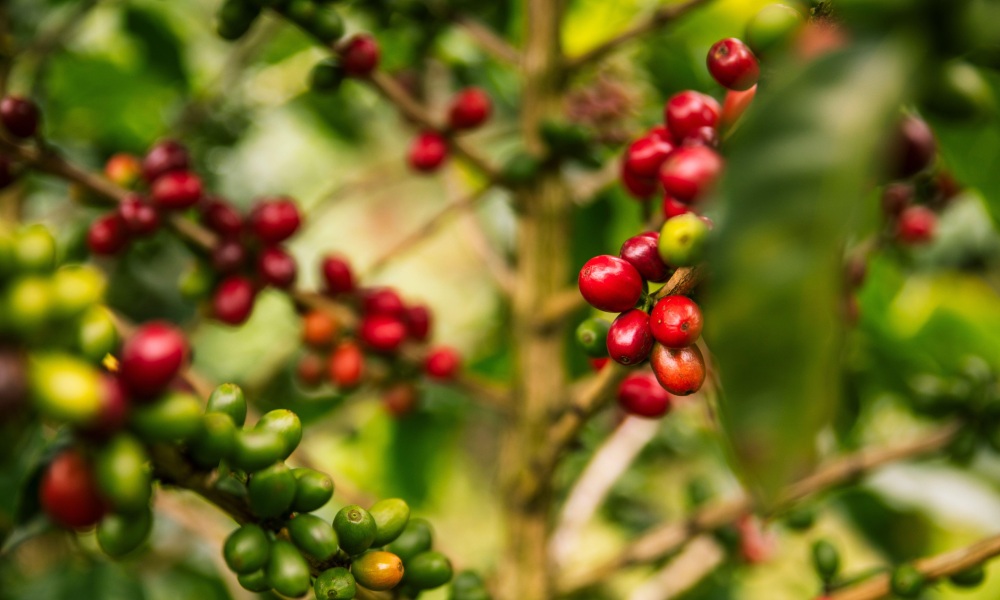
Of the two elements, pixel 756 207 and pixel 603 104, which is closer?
pixel 756 207

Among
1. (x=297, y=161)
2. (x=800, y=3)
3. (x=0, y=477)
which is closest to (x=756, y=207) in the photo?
(x=800, y=3)

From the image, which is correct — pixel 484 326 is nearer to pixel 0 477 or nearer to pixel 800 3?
pixel 0 477

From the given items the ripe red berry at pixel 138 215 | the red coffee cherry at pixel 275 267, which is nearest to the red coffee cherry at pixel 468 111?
the red coffee cherry at pixel 275 267

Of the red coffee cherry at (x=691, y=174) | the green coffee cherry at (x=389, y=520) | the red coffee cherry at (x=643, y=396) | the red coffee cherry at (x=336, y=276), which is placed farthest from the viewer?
the red coffee cherry at (x=336, y=276)

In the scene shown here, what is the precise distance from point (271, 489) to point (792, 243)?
0.38 metres

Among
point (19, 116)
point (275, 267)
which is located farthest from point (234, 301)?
point (19, 116)

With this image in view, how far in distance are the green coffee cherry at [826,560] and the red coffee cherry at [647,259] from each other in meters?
0.49

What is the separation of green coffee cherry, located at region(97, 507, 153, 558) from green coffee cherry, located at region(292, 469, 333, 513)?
0.35 ft

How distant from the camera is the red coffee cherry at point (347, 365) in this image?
1120 mm

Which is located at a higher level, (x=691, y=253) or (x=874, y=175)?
(x=874, y=175)

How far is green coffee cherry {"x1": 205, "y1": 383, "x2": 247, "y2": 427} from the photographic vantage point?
0.57 m

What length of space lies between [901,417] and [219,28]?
5.60 feet

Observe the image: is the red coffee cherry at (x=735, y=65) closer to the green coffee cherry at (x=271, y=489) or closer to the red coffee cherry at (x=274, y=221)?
the green coffee cherry at (x=271, y=489)

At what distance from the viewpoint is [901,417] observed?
1.90 meters
